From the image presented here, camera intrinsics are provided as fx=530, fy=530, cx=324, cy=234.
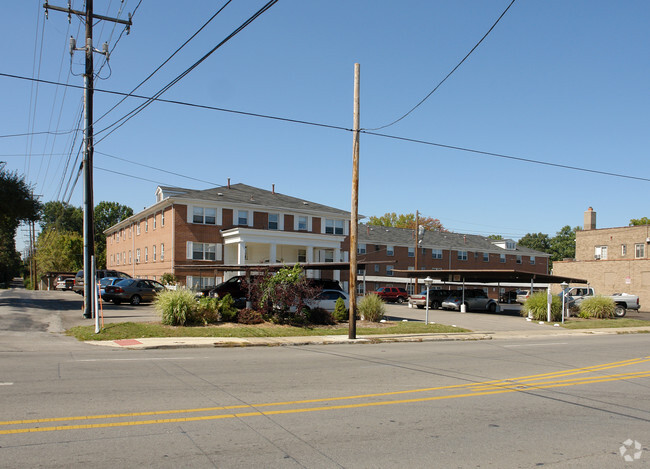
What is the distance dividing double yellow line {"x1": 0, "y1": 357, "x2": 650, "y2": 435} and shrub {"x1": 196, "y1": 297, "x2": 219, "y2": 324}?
1214cm

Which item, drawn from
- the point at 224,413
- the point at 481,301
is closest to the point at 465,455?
the point at 224,413

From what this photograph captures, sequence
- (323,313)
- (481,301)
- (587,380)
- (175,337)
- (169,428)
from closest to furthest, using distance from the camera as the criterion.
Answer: (169,428) < (587,380) < (175,337) < (323,313) < (481,301)

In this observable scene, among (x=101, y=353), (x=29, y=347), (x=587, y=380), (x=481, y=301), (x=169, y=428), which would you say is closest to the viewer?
(x=169, y=428)

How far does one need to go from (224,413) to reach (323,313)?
1593cm

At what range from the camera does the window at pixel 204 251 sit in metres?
41.4

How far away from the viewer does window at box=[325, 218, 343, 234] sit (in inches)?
1893

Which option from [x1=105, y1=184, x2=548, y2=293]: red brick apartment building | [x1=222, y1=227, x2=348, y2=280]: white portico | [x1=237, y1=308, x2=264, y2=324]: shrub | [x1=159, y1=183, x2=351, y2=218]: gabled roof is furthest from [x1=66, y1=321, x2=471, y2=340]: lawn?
[x1=159, y1=183, x2=351, y2=218]: gabled roof

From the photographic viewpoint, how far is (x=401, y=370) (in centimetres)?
1161

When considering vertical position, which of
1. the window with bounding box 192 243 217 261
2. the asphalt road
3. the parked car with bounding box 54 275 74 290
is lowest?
the parked car with bounding box 54 275 74 290

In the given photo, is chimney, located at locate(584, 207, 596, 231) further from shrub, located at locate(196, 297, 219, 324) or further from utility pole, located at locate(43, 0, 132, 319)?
utility pole, located at locate(43, 0, 132, 319)

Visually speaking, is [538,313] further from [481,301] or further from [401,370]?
[401,370]

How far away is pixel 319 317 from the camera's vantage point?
22.8 m

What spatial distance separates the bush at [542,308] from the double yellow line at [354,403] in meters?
19.0

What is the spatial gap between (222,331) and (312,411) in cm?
1142
